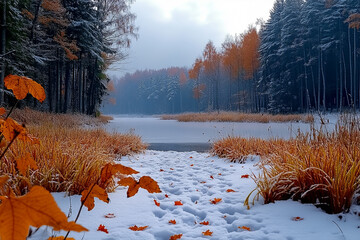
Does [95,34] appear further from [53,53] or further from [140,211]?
[140,211]

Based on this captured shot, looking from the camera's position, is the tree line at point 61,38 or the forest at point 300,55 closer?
the tree line at point 61,38

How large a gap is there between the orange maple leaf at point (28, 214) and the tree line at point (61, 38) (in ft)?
34.7

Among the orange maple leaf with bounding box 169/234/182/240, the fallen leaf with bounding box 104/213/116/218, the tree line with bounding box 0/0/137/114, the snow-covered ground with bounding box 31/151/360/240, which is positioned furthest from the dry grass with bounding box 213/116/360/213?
the tree line with bounding box 0/0/137/114

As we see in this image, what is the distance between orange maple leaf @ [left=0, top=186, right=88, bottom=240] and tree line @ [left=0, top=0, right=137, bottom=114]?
10573 millimetres

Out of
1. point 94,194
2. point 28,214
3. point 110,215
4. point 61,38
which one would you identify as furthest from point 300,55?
point 28,214

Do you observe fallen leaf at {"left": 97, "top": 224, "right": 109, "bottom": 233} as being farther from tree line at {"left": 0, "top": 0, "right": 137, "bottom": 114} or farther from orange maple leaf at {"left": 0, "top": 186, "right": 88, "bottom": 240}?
tree line at {"left": 0, "top": 0, "right": 137, "bottom": 114}

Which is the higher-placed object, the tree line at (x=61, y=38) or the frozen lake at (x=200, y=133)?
the tree line at (x=61, y=38)

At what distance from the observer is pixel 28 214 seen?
14.1 inches

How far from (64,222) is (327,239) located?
6.80 feet

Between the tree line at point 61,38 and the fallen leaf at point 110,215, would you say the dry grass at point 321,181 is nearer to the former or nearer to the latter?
the fallen leaf at point 110,215

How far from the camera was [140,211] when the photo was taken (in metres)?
2.51

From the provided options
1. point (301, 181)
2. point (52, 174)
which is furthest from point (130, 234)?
point (301, 181)

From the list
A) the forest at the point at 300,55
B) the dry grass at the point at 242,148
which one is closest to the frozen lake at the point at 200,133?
the dry grass at the point at 242,148

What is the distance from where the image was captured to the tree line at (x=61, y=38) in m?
A: 10.0
